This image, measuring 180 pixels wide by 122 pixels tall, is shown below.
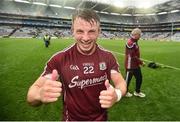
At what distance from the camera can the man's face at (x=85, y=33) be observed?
3102mm

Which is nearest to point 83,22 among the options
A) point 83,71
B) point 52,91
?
point 83,71

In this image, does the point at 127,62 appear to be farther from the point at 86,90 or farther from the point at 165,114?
the point at 86,90

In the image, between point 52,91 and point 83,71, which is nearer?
point 52,91

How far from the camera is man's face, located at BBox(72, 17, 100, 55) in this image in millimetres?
3102

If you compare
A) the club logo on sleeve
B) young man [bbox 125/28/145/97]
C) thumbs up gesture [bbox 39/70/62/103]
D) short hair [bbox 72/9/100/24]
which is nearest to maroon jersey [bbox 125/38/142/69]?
young man [bbox 125/28/145/97]

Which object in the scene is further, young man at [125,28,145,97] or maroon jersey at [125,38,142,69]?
maroon jersey at [125,38,142,69]

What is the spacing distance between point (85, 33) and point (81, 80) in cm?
67

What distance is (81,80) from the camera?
3.25 m

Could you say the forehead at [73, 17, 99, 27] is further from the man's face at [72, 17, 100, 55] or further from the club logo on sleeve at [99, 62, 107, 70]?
the club logo on sleeve at [99, 62, 107, 70]

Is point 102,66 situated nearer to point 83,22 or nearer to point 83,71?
point 83,71

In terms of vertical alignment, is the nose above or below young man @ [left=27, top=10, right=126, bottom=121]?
above

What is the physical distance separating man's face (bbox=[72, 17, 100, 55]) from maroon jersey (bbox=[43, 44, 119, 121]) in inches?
6.7

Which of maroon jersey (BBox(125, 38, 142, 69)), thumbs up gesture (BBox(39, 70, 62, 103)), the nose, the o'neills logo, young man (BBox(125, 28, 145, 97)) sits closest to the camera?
thumbs up gesture (BBox(39, 70, 62, 103))

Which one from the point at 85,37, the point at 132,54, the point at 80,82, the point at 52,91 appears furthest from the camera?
the point at 132,54
